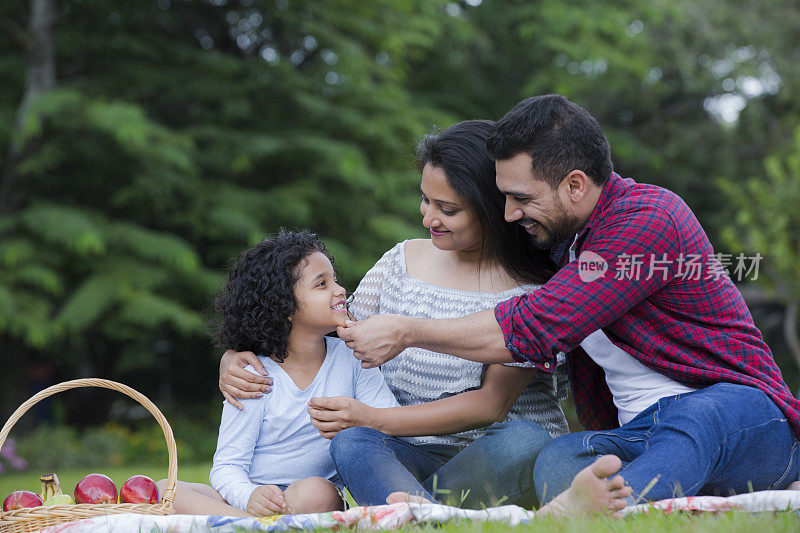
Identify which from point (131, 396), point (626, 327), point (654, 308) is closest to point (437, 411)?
point (626, 327)

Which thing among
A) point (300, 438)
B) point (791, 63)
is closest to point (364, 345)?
point (300, 438)

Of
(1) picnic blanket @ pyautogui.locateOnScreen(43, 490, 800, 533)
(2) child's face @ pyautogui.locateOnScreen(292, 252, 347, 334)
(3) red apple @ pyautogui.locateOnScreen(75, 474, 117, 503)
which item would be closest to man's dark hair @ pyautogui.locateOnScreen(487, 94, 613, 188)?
(2) child's face @ pyautogui.locateOnScreen(292, 252, 347, 334)

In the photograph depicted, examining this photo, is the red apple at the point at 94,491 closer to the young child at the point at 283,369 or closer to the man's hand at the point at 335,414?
the young child at the point at 283,369

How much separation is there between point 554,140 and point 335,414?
3.88 ft

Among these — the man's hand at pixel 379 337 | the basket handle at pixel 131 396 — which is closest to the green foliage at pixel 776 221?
the man's hand at pixel 379 337

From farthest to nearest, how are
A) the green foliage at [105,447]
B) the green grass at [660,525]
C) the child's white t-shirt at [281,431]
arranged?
the green foliage at [105,447]
the child's white t-shirt at [281,431]
the green grass at [660,525]

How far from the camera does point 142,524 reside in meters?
2.42

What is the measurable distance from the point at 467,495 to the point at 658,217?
1098 millimetres

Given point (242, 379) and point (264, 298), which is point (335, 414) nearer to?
point (242, 379)

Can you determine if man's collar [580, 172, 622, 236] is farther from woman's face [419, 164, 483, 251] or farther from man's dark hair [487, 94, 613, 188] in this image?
woman's face [419, 164, 483, 251]

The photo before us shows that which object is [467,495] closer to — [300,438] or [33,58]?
[300,438]

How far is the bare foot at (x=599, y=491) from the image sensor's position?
220 cm

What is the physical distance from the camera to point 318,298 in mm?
3066

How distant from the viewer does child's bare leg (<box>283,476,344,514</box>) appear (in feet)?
8.82
